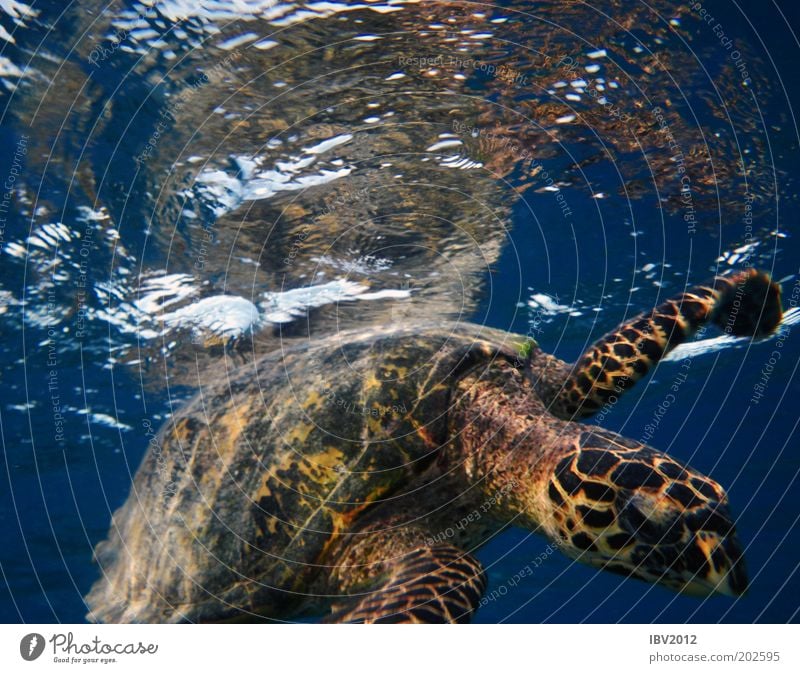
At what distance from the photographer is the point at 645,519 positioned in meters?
3.48

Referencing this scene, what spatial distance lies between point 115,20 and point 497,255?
7994mm

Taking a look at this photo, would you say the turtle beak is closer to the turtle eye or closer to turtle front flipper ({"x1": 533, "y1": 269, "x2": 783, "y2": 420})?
the turtle eye

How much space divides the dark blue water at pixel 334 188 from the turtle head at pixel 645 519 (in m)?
1.84

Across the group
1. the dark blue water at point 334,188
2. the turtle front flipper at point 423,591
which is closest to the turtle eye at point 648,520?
the turtle front flipper at point 423,591

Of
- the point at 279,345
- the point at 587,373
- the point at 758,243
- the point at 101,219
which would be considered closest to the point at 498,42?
the point at 587,373

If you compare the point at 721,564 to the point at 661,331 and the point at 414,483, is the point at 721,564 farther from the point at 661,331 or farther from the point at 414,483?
the point at 661,331

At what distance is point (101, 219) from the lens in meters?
7.99

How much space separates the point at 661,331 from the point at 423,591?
4.05 metres

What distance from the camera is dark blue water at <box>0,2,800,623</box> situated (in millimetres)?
5816

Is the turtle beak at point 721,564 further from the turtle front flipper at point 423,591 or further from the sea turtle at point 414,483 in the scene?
the turtle front flipper at point 423,591

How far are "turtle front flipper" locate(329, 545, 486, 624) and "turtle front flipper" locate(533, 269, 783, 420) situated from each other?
9.06 ft

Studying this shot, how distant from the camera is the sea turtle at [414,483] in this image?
3.63m

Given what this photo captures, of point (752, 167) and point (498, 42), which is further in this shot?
point (752, 167)
